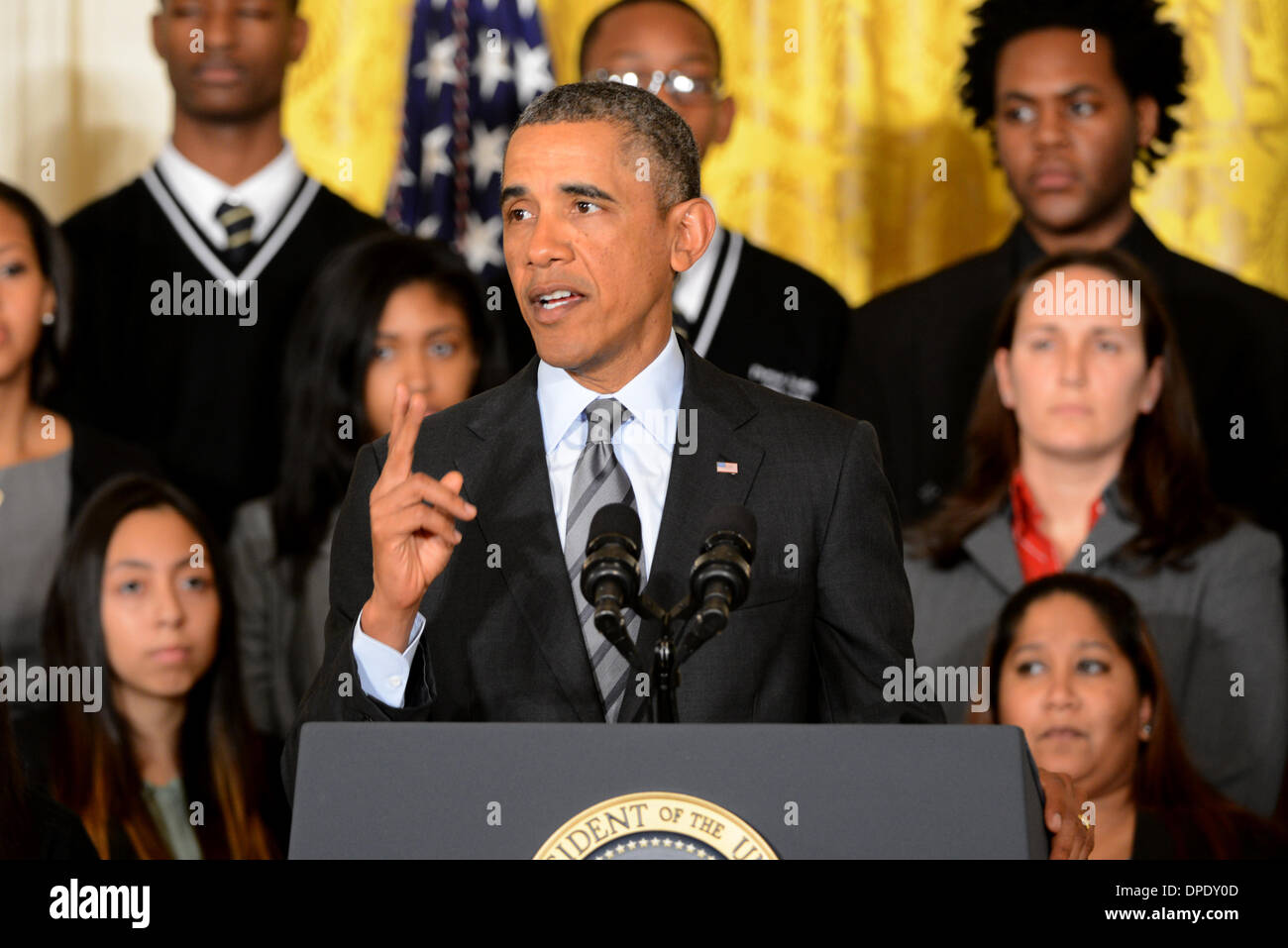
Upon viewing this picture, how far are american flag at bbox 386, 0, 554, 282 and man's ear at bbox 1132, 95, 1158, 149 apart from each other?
73.2 inches

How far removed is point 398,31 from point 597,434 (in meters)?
3.55

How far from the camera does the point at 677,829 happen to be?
5.75 ft

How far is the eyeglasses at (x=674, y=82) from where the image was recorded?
17.2ft

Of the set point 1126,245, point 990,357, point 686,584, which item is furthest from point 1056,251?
point 686,584

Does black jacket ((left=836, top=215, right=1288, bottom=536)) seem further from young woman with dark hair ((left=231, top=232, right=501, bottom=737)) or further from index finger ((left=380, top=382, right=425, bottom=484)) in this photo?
index finger ((left=380, top=382, right=425, bottom=484))

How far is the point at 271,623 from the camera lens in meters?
5.19

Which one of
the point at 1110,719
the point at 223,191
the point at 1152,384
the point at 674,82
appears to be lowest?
the point at 1110,719

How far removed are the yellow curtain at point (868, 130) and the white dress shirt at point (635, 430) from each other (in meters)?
3.19

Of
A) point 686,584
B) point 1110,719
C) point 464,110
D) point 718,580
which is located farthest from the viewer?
point 464,110

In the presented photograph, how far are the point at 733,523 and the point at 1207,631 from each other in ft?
11.2
